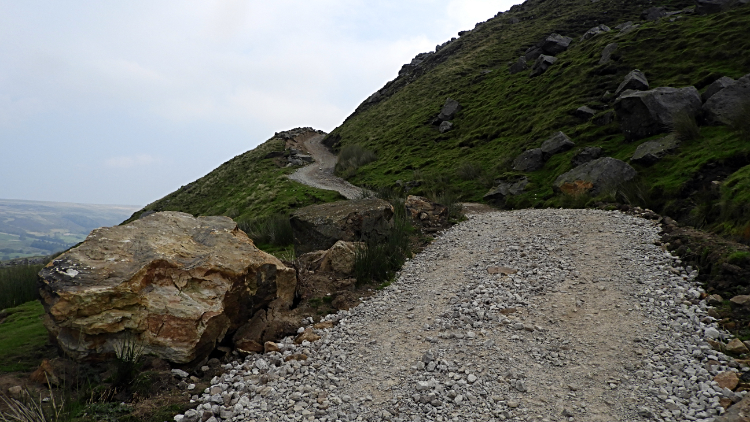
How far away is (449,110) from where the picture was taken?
43125 mm

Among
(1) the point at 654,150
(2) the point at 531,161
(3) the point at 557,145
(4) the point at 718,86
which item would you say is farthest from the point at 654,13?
(1) the point at 654,150

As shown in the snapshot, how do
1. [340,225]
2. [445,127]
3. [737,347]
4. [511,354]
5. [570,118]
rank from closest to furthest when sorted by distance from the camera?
[737,347] → [511,354] → [340,225] → [570,118] → [445,127]

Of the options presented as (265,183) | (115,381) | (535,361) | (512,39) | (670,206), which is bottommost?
(535,361)

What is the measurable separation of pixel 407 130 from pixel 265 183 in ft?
57.6

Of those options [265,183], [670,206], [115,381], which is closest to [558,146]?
[670,206]

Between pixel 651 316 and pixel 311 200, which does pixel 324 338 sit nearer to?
pixel 651 316

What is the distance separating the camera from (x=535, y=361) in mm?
6016

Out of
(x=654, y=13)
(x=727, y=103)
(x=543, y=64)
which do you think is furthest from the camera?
(x=654, y=13)

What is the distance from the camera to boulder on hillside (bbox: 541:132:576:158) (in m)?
22.5

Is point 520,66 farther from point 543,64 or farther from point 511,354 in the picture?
point 511,354

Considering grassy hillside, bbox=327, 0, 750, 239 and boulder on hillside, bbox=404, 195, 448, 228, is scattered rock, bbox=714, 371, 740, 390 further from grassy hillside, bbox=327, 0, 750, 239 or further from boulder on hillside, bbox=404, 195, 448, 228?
boulder on hillside, bbox=404, 195, 448, 228

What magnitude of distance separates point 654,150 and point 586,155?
3.17m

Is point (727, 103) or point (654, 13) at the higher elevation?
point (654, 13)

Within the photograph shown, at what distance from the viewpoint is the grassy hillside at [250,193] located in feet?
94.9
